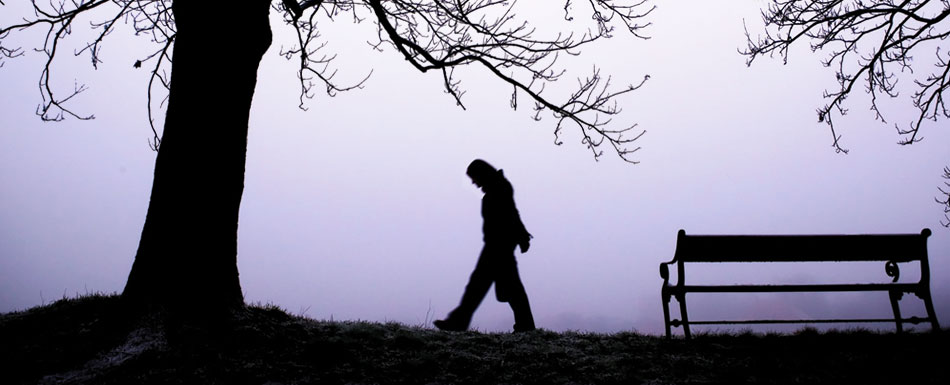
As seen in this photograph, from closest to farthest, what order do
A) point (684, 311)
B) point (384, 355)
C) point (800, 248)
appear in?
point (384, 355), point (684, 311), point (800, 248)

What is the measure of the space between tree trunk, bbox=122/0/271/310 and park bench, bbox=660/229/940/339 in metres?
3.98

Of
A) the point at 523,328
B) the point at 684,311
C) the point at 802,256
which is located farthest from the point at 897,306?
the point at 523,328

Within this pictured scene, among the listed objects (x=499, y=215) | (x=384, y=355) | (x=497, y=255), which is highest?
(x=499, y=215)

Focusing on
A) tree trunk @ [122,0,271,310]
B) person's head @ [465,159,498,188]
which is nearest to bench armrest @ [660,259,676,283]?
person's head @ [465,159,498,188]

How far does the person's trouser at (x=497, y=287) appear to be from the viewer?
22.1 ft

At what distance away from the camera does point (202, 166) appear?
5.64m

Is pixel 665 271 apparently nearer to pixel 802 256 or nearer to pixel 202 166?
pixel 802 256

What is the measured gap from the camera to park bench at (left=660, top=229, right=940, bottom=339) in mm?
6145

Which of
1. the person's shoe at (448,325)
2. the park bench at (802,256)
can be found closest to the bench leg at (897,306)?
the park bench at (802,256)

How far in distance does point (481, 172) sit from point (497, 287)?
1.19 metres

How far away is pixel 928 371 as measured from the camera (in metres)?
4.74

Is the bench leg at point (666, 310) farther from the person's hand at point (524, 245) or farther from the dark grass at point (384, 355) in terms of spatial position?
the person's hand at point (524, 245)

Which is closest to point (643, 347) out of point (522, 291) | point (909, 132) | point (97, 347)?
point (522, 291)

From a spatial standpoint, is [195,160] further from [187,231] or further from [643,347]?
[643,347]
